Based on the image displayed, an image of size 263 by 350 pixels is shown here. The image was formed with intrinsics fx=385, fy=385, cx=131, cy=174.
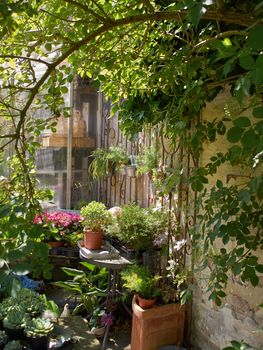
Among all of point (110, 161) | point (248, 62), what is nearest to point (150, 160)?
point (110, 161)

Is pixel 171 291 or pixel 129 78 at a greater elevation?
pixel 129 78

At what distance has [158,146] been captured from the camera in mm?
2885

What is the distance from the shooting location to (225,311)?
224 cm

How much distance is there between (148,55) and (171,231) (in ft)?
4.37

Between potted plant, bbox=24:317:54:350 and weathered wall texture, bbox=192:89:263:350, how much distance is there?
964mm

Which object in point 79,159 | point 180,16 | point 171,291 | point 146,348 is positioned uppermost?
point 180,16

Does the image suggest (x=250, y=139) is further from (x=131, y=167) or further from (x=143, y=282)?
(x=131, y=167)

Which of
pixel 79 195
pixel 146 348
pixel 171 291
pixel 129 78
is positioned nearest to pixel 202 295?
pixel 171 291

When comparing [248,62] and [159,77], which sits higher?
[159,77]

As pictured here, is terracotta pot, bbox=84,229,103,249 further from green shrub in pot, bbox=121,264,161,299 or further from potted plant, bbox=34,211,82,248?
potted plant, bbox=34,211,82,248

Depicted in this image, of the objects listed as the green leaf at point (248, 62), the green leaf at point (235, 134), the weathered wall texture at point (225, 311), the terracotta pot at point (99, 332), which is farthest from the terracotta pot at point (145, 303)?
the green leaf at point (248, 62)

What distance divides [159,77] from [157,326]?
63.9 inches

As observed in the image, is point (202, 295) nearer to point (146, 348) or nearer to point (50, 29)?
point (146, 348)

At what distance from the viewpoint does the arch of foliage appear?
87 cm
